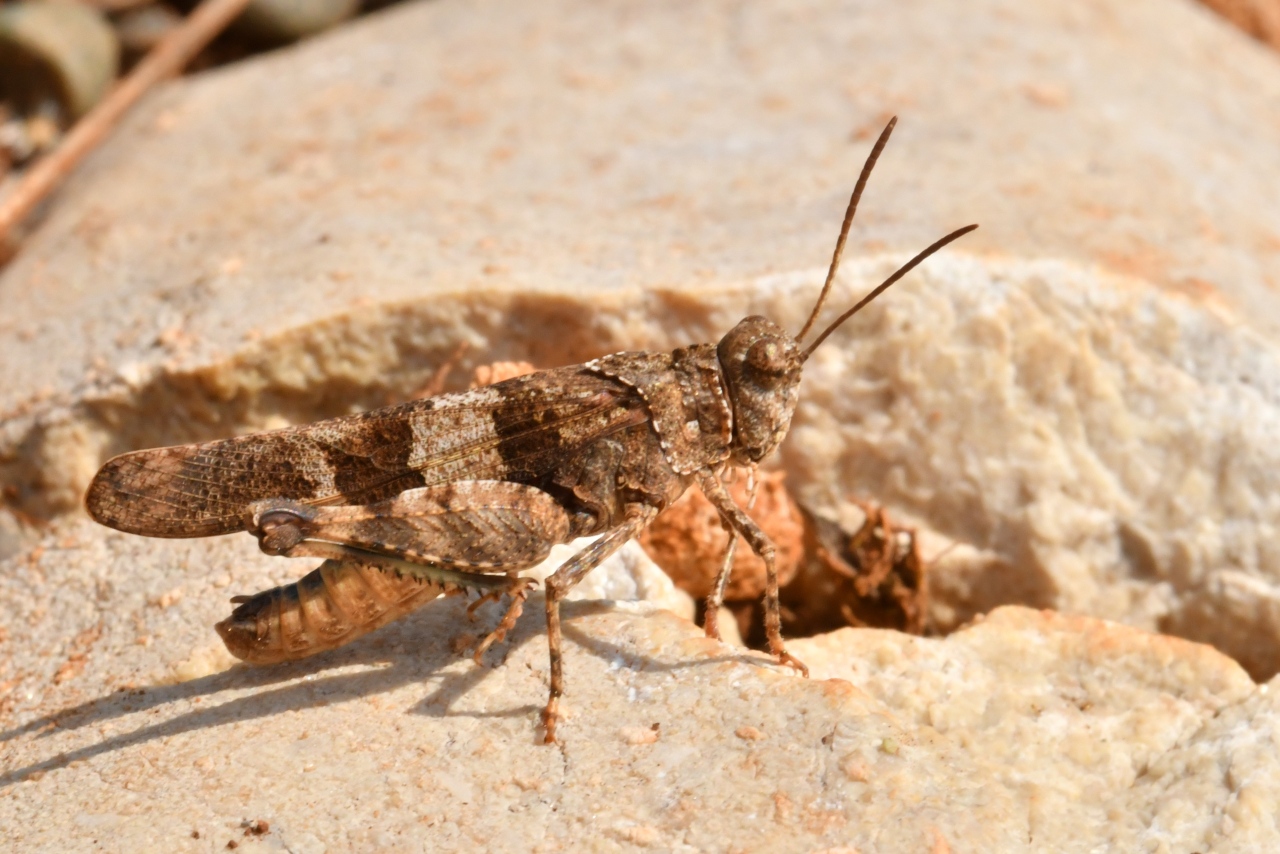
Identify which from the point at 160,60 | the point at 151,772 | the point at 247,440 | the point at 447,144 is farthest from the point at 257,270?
the point at 160,60

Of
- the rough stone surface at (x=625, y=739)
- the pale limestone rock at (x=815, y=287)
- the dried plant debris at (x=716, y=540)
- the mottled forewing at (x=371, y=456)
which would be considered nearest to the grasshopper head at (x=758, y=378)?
the mottled forewing at (x=371, y=456)

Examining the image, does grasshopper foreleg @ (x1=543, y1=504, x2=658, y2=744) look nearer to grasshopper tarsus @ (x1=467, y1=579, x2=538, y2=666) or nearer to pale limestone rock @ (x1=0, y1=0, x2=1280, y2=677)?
grasshopper tarsus @ (x1=467, y1=579, x2=538, y2=666)

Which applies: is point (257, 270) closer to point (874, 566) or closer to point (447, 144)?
point (447, 144)

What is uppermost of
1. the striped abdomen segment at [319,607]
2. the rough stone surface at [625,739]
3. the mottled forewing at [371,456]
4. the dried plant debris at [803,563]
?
the mottled forewing at [371,456]

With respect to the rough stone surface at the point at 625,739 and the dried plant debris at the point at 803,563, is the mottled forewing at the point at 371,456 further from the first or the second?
the dried plant debris at the point at 803,563

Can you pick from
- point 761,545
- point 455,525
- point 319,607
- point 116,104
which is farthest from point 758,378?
point 116,104

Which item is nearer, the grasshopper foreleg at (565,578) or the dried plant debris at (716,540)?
the grasshopper foreleg at (565,578)

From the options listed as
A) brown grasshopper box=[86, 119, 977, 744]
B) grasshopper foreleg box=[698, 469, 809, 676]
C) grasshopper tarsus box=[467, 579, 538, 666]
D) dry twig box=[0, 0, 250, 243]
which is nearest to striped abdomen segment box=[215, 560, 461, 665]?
brown grasshopper box=[86, 119, 977, 744]
